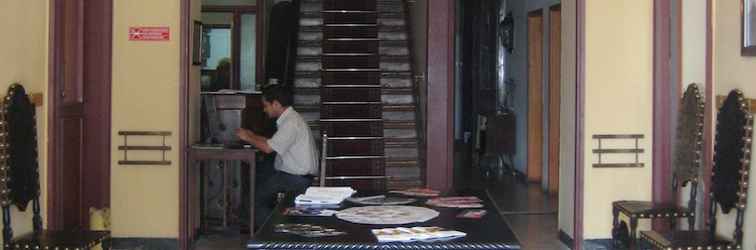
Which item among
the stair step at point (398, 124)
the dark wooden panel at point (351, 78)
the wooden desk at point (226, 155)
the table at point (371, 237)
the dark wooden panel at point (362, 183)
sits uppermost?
the dark wooden panel at point (351, 78)

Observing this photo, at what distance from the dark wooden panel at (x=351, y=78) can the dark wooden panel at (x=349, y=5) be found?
1.51 m

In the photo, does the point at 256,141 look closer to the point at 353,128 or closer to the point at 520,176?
the point at 353,128

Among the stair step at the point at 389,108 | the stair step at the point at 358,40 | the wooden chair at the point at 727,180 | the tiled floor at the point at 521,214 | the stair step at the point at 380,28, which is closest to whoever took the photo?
the wooden chair at the point at 727,180

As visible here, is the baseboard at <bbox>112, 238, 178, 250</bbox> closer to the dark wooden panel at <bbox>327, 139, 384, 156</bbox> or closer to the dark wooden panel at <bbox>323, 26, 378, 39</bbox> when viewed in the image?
the dark wooden panel at <bbox>327, 139, 384, 156</bbox>

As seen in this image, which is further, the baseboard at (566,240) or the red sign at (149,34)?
the baseboard at (566,240)

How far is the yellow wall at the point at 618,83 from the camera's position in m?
6.50

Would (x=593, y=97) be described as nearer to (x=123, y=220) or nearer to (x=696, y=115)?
(x=696, y=115)

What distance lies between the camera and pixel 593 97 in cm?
654

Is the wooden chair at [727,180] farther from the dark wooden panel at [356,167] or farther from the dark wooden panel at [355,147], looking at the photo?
the dark wooden panel at [355,147]

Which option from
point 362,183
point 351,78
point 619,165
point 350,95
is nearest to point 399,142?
point 362,183

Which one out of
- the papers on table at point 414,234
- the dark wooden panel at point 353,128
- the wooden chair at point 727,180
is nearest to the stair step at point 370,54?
the dark wooden panel at point 353,128

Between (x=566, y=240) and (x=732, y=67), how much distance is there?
2.26 m

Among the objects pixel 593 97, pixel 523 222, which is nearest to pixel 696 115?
pixel 593 97

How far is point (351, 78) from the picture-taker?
31.6 ft
